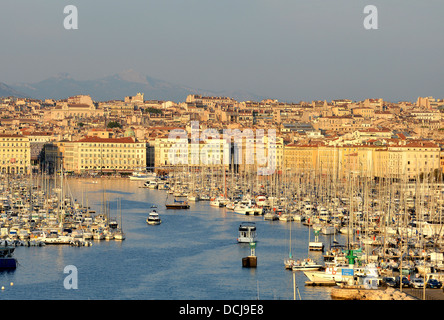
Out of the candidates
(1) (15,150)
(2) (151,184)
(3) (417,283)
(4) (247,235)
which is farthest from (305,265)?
(1) (15,150)

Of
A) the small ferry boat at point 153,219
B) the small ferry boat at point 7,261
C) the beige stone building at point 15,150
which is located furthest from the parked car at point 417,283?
the beige stone building at point 15,150

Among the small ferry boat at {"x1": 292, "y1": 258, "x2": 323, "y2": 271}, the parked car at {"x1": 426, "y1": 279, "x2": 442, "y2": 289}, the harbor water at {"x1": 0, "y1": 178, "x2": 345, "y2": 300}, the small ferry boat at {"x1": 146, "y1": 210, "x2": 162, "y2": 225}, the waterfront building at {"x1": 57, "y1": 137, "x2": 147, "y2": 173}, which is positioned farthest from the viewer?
the waterfront building at {"x1": 57, "y1": 137, "x2": 147, "y2": 173}

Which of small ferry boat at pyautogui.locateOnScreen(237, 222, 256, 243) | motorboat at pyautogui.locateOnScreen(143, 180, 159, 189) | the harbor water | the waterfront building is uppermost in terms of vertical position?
the waterfront building

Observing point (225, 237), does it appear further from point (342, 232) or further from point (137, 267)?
point (137, 267)

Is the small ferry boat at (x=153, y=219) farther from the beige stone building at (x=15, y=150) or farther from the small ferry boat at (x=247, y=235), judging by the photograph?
the beige stone building at (x=15, y=150)

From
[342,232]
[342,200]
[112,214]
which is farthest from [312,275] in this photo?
[342,200]

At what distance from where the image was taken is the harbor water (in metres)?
12.8

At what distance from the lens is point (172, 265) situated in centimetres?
1540

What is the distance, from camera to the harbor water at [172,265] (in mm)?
12844

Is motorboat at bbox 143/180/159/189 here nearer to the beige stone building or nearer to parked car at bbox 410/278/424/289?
the beige stone building

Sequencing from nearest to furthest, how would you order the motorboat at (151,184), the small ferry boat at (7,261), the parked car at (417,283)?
the parked car at (417,283), the small ferry boat at (7,261), the motorboat at (151,184)

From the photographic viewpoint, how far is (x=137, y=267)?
594 inches

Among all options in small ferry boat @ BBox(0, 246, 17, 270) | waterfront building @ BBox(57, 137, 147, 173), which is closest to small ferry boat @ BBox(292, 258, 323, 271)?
small ferry boat @ BBox(0, 246, 17, 270)

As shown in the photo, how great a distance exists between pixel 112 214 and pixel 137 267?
8.78 m
